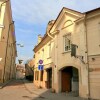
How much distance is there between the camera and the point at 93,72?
14.8 metres

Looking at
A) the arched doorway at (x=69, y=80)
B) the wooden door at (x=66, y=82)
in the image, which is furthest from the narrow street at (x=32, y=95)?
the arched doorway at (x=69, y=80)

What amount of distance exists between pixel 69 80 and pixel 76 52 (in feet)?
14.0

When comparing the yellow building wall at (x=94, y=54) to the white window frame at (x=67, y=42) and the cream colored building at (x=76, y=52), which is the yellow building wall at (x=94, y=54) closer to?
the cream colored building at (x=76, y=52)

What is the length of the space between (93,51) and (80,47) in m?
1.44

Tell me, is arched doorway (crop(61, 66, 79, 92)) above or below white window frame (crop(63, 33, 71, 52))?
below

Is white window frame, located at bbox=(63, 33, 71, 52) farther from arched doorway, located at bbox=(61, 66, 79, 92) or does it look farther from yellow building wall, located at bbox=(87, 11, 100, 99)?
yellow building wall, located at bbox=(87, 11, 100, 99)

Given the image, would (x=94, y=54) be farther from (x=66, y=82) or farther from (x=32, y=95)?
(x=32, y=95)

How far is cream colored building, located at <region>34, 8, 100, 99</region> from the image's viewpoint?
1484 centimetres

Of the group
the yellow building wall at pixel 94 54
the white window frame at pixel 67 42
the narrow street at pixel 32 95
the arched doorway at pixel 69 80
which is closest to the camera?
the yellow building wall at pixel 94 54

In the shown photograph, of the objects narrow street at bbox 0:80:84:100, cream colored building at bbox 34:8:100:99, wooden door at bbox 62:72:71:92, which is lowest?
narrow street at bbox 0:80:84:100

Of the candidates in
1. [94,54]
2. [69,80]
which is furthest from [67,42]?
[94,54]

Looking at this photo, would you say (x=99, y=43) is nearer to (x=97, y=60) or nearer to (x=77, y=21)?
(x=97, y=60)

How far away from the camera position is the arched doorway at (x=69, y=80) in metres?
19.3

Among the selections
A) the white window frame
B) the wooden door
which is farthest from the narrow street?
the white window frame
